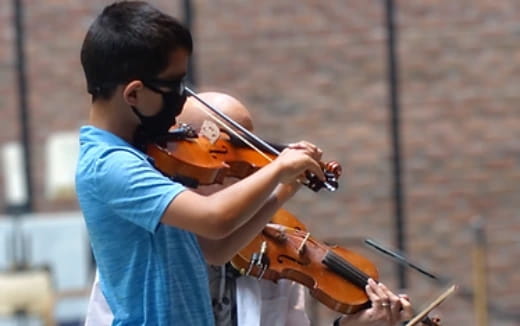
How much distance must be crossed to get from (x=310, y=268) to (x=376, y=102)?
15.9 ft

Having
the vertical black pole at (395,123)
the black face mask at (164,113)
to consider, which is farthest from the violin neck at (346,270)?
the vertical black pole at (395,123)

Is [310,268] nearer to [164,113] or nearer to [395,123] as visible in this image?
[164,113]

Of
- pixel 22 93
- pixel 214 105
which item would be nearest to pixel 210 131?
pixel 214 105

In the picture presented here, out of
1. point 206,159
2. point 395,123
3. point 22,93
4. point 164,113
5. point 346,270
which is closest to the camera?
point 164,113

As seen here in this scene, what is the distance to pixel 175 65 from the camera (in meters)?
2.13

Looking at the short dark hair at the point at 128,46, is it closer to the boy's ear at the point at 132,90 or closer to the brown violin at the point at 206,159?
the boy's ear at the point at 132,90

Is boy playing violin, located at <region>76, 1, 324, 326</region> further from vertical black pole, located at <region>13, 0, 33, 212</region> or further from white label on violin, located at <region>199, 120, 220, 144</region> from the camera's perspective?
vertical black pole, located at <region>13, 0, 33, 212</region>

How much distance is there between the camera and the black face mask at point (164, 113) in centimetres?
214

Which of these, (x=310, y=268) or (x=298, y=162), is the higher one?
(x=298, y=162)

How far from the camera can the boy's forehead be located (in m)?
2.12

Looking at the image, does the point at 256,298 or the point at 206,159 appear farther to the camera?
the point at 256,298

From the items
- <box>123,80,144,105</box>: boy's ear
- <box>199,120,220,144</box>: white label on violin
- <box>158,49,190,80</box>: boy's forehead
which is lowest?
<box>199,120,220,144</box>: white label on violin

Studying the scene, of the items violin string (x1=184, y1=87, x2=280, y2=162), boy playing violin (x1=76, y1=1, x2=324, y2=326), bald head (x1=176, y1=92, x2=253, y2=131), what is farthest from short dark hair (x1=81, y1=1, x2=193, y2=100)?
bald head (x1=176, y1=92, x2=253, y2=131)

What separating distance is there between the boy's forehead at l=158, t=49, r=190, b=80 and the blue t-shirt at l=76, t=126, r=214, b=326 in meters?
0.14
